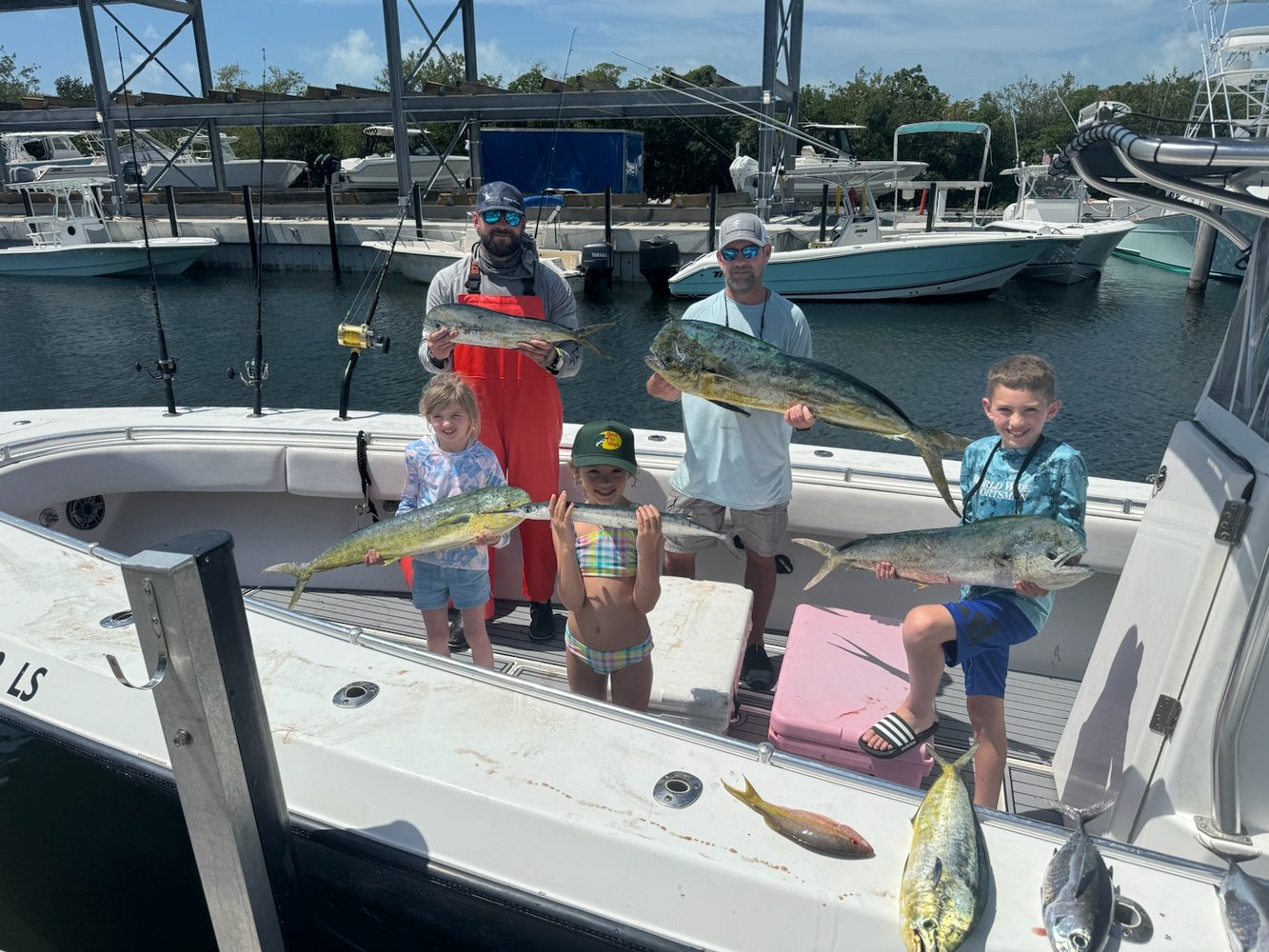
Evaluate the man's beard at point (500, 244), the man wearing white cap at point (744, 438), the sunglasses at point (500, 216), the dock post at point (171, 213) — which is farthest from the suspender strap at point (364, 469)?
the dock post at point (171, 213)

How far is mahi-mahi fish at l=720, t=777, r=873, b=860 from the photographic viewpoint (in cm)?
159

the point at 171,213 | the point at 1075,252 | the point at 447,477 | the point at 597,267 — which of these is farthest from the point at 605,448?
the point at 171,213

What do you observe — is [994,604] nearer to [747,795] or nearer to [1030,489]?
[1030,489]

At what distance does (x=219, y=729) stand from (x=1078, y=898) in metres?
1.61

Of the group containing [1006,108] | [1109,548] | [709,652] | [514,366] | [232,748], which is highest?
[1006,108]

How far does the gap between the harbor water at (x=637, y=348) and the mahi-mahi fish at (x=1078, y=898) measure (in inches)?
339

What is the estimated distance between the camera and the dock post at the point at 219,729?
4.73ft

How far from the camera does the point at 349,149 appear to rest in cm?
4691

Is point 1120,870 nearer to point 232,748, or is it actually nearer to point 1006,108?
point 232,748

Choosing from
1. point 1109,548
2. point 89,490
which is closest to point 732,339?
point 1109,548

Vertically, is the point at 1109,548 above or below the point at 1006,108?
below

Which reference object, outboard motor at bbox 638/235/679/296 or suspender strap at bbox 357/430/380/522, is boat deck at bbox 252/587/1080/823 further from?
outboard motor at bbox 638/235/679/296

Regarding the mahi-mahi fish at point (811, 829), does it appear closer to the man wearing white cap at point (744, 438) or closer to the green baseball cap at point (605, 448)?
the green baseball cap at point (605, 448)

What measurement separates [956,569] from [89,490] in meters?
3.92
